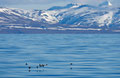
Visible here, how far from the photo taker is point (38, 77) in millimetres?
37281

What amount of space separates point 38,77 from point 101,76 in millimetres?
5797

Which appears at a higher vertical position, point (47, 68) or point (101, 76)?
point (47, 68)

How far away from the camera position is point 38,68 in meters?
44.6

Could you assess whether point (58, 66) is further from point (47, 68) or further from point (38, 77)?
point (38, 77)

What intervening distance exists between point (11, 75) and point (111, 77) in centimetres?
920

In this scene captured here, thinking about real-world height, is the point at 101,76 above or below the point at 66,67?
below

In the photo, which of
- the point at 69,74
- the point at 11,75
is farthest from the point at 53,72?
the point at 11,75

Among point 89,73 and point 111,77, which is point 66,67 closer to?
point 89,73

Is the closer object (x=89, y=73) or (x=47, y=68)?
(x=89, y=73)

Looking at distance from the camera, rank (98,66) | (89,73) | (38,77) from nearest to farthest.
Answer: (38,77) < (89,73) < (98,66)

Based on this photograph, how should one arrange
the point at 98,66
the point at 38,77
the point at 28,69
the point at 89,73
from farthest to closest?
the point at 98,66
the point at 28,69
the point at 89,73
the point at 38,77

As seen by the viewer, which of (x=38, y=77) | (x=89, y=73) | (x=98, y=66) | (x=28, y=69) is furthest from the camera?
(x=98, y=66)

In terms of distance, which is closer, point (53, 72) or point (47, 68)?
point (53, 72)

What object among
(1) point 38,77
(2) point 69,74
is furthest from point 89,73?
(1) point 38,77
